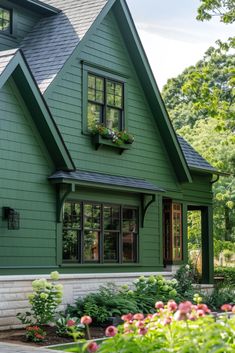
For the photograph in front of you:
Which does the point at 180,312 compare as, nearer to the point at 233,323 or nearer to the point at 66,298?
the point at 233,323

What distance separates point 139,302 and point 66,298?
5.34 ft

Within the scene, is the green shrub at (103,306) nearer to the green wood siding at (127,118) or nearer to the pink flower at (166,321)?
the green wood siding at (127,118)

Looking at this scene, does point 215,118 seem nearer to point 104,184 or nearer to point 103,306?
point 104,184

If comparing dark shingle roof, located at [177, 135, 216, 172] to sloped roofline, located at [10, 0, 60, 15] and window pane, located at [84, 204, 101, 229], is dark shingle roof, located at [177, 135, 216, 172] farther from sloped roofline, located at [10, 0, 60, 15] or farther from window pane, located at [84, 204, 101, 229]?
sloped roofline, located at [10, 0, 60, 15]

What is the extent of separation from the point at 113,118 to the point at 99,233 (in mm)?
3094

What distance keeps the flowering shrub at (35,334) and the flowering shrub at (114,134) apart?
6.40 meters

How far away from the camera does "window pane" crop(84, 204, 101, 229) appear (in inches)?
688

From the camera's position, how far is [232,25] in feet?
65.6

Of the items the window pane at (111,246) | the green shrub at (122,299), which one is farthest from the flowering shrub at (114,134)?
the green shrub at (122,299)

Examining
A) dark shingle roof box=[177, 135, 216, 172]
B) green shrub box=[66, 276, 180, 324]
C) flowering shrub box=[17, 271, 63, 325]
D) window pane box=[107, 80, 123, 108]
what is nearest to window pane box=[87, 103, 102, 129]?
window pane box=[107, 80, 123, 108]

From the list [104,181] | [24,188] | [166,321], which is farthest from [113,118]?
[166,321]

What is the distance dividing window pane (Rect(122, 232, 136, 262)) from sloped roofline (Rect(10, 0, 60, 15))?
623cm

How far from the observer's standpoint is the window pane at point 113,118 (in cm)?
1856

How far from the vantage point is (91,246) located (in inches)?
695
